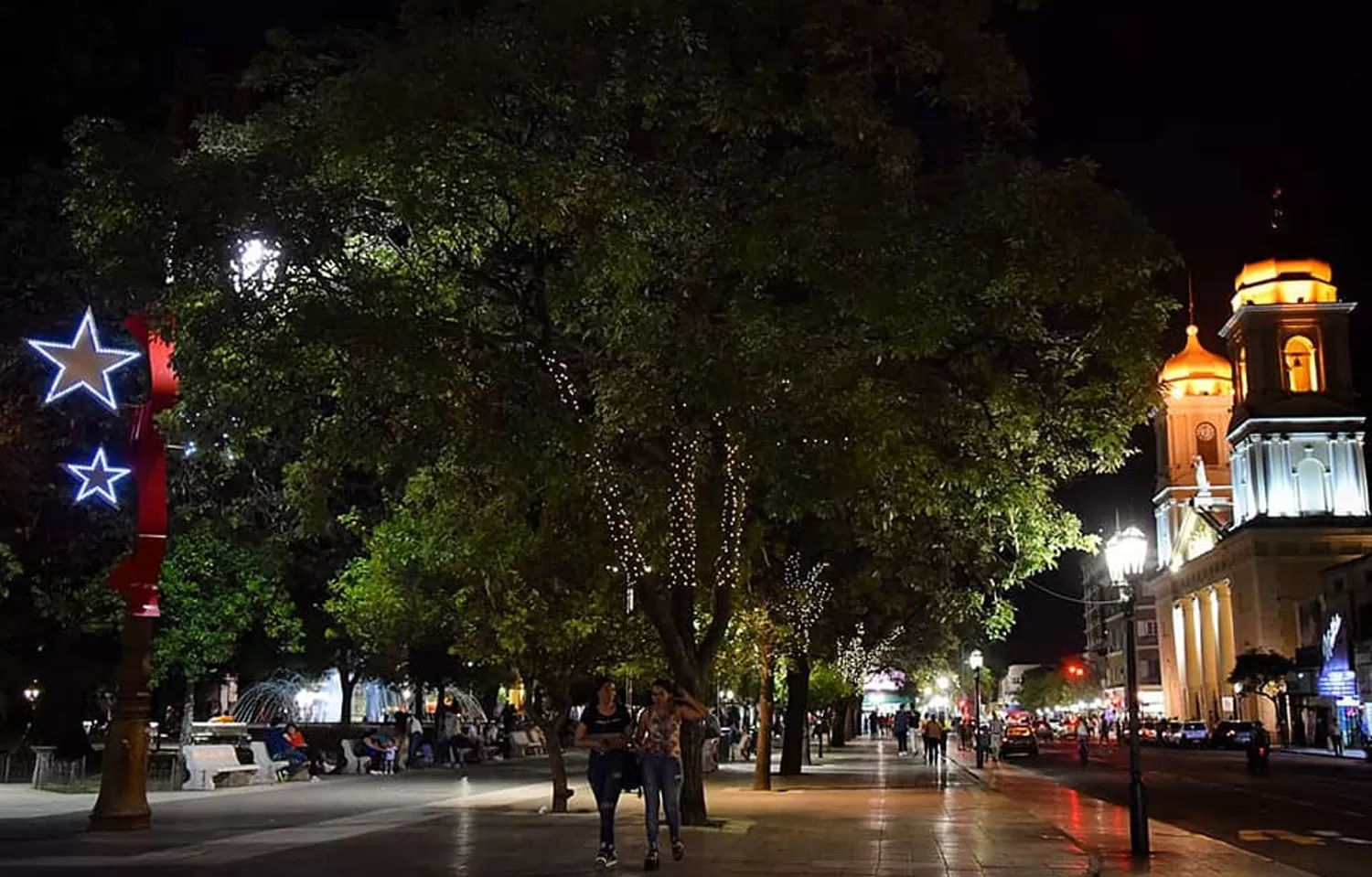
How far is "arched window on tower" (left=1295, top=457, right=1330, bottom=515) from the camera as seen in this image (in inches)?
3866

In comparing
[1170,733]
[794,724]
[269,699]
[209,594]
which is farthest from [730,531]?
[1170,733]

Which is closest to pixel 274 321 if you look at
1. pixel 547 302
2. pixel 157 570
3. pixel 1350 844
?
pixel 547 302

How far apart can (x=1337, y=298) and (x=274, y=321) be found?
10082 centimetres

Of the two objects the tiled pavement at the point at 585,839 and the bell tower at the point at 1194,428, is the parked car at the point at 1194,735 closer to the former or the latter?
the bell tower at the point at 1194,428

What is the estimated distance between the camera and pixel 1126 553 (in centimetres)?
1850

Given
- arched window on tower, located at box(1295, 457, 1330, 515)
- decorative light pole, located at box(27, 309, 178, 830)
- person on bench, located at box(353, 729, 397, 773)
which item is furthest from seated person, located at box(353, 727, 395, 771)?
arched window on tower, located at box(1295, 457, 1330, 515)

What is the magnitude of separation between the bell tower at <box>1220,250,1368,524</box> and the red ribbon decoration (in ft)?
304

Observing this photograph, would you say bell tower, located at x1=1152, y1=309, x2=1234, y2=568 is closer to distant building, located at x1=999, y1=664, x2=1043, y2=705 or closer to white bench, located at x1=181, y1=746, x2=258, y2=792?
distant building, located at x1=999, y1=664, x2=1043, y2=705

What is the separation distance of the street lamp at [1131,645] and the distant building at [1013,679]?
157 metres

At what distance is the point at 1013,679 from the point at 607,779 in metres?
178

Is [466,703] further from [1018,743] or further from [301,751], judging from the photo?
[301,751]

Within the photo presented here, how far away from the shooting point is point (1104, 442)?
57.0 feet

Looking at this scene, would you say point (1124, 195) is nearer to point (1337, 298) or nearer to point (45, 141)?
point (45, 141)

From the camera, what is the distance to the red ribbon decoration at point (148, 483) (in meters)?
17.0
